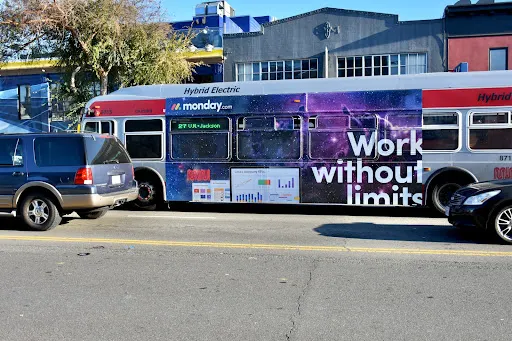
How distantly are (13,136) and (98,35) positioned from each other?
29.2ft

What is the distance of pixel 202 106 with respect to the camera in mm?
12180

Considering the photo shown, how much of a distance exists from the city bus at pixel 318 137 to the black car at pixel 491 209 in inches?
112

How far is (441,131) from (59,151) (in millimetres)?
7975

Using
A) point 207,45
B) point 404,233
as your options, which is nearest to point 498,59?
point 207,45

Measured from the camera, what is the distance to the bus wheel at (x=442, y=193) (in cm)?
1086

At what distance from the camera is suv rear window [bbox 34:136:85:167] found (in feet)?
30.4

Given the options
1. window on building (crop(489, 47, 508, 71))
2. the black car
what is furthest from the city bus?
window on building (crop(489, 47, 508, 71))

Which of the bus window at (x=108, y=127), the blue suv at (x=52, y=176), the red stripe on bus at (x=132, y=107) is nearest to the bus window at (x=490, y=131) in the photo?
the red stripe on bus at (x=132, y=107)

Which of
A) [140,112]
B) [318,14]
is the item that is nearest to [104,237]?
[140,112]

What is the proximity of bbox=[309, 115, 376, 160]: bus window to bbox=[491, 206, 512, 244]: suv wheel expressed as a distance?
12.2 ft

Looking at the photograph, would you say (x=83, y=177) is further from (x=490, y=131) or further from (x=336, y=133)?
(x=490, y=131)

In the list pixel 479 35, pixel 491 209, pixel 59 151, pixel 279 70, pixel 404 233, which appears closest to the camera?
pixel 491 209

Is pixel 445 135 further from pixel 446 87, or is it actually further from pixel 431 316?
pixel 431 316

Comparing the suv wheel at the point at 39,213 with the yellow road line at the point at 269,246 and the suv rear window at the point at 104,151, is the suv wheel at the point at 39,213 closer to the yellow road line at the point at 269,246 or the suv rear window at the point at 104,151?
the yellow road line at the point at 269,246
